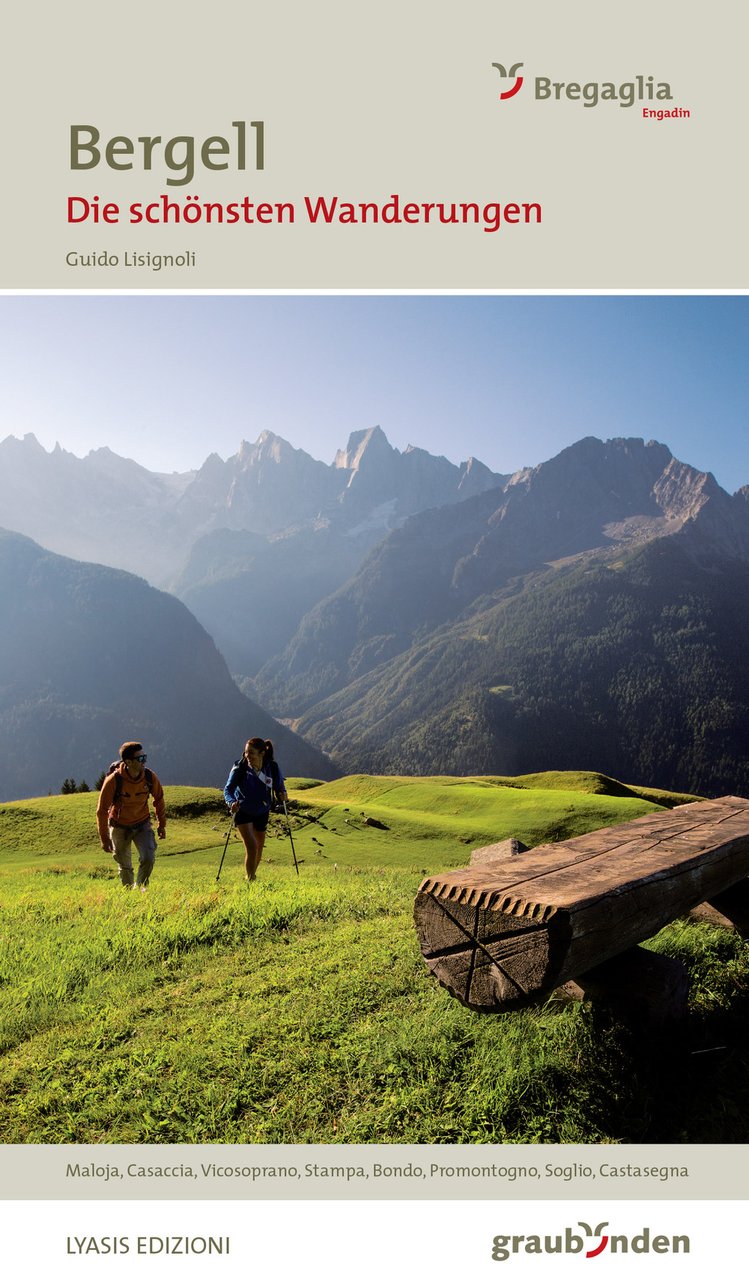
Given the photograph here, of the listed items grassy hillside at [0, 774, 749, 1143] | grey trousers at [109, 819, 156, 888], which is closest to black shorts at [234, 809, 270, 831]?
grey trousers at [109, 819, 156, 888]

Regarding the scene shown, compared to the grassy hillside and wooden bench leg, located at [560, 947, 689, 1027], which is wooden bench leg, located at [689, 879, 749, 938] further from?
wooden bench leg, located at [560, 947, 689, 1027]

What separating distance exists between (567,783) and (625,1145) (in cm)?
4455

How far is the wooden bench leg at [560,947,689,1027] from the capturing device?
4.53m

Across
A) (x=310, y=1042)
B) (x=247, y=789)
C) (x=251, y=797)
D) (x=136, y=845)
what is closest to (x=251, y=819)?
(x=251, y=797)

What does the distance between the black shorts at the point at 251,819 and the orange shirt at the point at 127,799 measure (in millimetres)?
1267

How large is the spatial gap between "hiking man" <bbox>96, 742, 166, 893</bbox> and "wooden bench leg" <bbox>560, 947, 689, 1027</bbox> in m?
8.39

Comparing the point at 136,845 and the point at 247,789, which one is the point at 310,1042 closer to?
the point at 247,789

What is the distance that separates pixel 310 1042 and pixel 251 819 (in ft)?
23.8

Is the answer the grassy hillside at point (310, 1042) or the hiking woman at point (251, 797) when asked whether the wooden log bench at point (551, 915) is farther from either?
the hiking woman at point (251, 797)

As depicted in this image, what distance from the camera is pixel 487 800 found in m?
33.6

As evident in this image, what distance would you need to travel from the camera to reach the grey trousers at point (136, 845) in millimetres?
11727

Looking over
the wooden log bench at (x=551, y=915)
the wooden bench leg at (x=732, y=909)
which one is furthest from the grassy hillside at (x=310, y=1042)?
the wooden log bench at (x=551, y=915)
